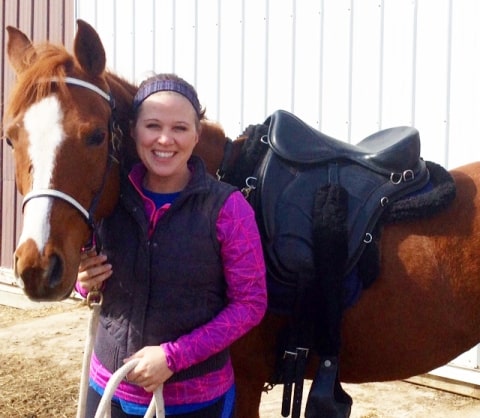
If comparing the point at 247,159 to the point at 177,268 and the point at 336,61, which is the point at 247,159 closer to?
the point at 177,268

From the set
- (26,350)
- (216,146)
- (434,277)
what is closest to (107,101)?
(216,146)

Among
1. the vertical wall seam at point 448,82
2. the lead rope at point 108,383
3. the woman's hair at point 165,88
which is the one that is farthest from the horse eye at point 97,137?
the vertical wall seam at point 448,82

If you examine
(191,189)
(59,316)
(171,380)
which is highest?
(191,189)

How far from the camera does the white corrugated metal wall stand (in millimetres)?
3650

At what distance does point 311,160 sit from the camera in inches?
79.5

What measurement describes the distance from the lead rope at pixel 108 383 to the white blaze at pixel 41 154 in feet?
0.96

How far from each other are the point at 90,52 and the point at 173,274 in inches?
27.5

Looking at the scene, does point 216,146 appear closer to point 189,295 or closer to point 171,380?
point 189,295

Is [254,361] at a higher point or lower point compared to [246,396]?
higher

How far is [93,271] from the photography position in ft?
5.27

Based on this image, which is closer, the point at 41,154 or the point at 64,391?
the point at 41,154

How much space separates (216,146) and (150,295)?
0.73 metres

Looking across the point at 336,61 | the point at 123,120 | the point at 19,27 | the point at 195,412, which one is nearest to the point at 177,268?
the point at 195,412

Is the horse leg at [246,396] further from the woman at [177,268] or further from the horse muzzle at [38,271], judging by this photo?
the horse muzzle at [38,271]
